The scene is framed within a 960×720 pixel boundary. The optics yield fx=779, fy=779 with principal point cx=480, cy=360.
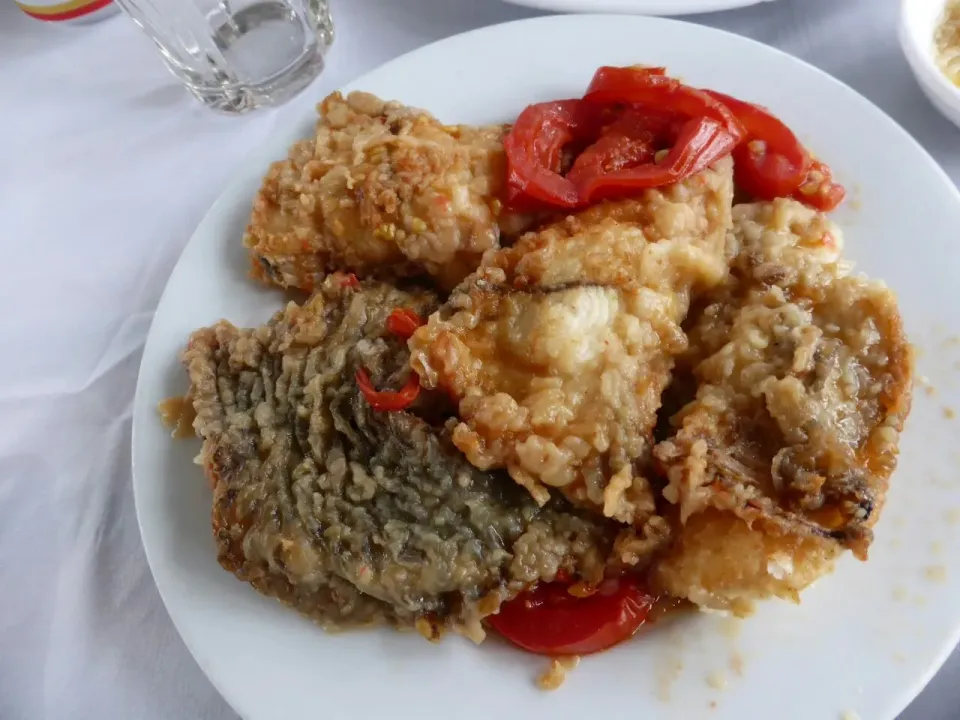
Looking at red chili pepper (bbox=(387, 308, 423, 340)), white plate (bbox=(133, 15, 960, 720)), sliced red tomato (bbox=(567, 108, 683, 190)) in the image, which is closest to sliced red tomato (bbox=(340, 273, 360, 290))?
red chili pepper (bbox=(387, 308, 423, 340))

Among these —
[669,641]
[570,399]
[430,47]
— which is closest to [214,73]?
[430,47]

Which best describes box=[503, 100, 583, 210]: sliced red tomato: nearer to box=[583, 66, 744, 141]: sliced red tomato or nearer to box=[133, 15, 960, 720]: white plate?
box=[583, 66, 744, 141]: sliced red tomato

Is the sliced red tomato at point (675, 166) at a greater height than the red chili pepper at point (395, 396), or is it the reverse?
the sliced red tomato at point (675, 166)

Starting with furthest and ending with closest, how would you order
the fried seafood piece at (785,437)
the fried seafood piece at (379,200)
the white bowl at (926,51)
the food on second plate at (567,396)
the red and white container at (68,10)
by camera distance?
the red and white container at (68,10), the white bowl at (926,51), the fried seafood piece at (379,200), the food on second plate at (567,396), the fried seafood piece at (785,437)

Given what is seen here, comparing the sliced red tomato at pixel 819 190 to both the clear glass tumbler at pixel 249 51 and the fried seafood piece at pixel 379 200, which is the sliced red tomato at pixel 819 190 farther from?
the clear glass tumbler at pixel 249 51

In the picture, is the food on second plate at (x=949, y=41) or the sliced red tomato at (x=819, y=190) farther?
the food on second plate at (x=949, y=41)

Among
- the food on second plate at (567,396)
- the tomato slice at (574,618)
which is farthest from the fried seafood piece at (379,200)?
the tomato slice at (574,618)

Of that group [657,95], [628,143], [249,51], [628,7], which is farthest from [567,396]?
[249,51]
